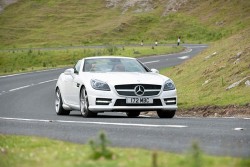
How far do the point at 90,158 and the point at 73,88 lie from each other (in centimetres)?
981

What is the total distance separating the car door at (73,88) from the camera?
1695 centimetres

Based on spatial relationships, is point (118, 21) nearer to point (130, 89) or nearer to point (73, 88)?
point (73, 88)

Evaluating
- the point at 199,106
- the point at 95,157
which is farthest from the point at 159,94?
the point at 95,157

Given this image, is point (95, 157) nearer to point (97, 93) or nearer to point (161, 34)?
point (97, 93)

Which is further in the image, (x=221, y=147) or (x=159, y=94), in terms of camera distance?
(x=159, y=94)

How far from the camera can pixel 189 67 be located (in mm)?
30672

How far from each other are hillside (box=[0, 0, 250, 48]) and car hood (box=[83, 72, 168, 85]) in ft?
180

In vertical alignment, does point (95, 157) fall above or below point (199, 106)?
above

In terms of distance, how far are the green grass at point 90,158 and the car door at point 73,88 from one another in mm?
7262

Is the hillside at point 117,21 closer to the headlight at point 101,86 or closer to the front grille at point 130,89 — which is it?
the front grille at point 130,89

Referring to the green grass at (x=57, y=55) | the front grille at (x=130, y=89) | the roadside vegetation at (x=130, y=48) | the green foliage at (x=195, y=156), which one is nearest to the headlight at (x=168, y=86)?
the front grille at (x=130, y=89)

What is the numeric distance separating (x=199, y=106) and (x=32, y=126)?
712 centimetres

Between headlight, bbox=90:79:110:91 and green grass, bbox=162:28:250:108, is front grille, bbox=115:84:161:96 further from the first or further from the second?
green grass, bbox=162:28:250:108

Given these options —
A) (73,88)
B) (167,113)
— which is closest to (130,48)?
(73,88)
